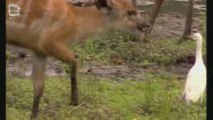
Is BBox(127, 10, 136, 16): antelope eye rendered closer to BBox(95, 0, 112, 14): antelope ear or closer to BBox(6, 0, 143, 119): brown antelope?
BBox(6, 0, 143, 119): brown antelope

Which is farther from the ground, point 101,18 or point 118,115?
point 101,18

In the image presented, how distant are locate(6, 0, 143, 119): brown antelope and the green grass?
0.55ft

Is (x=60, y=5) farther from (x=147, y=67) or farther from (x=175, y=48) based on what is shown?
(x=175, y=48)

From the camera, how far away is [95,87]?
206 inches

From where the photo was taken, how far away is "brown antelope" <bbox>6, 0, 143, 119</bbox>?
14.0 ft

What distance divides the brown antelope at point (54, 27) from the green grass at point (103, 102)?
0.17 meters

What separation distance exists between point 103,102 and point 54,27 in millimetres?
808

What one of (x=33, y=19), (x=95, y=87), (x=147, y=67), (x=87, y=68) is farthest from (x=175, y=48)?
(x=33, y=19)

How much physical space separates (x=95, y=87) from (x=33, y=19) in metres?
1.17

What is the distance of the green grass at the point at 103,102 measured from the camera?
14.0 ft
